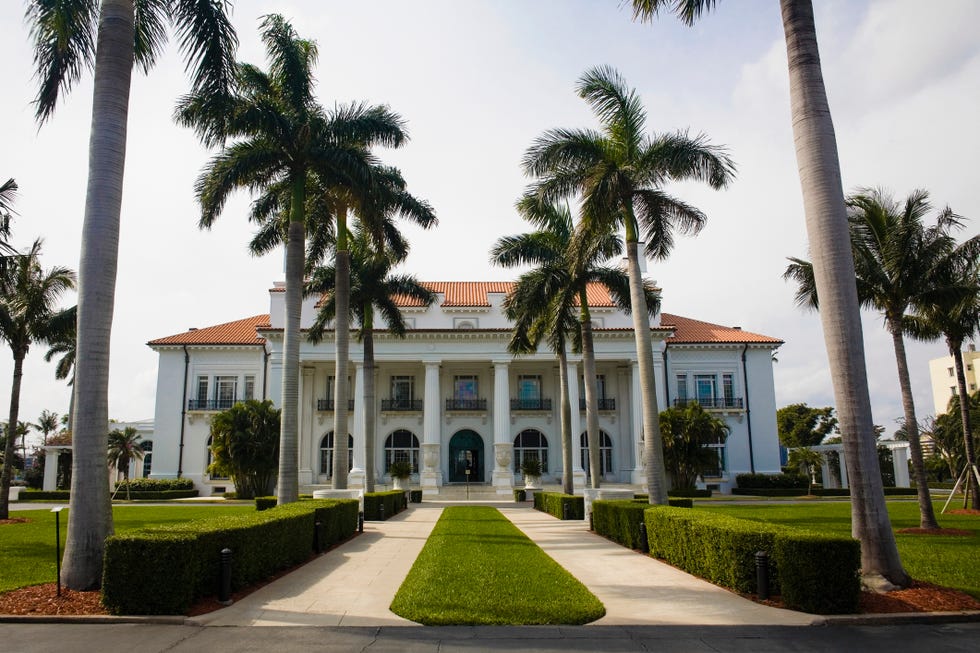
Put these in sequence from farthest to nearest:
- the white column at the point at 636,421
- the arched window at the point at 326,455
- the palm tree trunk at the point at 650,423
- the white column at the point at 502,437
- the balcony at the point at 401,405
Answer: the balcony at the point at 401,405
the arched window at the point at 326,455
the white column at the point at 636,421
the white column at the point at 502,437
the palm tree trunk at the point at 650,423

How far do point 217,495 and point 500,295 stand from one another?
68.1 feet

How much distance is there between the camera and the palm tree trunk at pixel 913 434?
17.4 m

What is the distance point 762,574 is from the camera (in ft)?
29.9

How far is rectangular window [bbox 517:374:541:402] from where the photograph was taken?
44.9 metres

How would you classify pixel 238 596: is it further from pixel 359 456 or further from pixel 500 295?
pixel 500 295

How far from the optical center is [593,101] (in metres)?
18.0

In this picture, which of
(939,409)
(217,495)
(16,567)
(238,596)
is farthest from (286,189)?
(939,409)

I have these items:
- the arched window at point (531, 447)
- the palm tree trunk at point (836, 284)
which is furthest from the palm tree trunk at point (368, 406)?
the palm tree trunk at point (836, 284)

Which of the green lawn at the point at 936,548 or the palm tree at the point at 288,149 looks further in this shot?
the palm tree at the point at 288,149

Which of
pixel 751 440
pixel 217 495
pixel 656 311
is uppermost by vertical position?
pixel 656 311

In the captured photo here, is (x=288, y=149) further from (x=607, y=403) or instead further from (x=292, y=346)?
(x=607, y=403)

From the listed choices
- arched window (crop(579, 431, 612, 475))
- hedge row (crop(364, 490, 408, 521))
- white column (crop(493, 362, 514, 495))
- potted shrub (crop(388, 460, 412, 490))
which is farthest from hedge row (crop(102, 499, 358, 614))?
arched window (crop(579, 431, 612, 475))

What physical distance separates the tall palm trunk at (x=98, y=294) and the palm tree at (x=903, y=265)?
54.1 feet

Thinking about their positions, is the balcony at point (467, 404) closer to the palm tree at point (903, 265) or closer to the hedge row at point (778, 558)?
the palm tree at point (903, 265)
